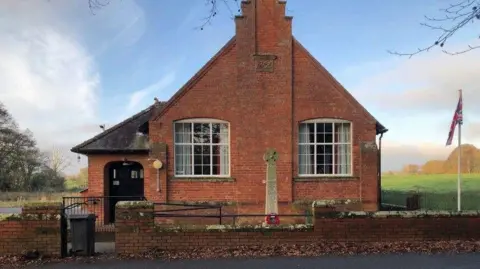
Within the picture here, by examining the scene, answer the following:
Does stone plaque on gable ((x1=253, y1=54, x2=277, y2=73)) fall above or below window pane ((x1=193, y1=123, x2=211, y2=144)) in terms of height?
above

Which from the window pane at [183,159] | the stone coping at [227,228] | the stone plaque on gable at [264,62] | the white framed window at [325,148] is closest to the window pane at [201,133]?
the window pane at [183,159]

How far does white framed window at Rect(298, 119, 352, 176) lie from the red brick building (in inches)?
1.5

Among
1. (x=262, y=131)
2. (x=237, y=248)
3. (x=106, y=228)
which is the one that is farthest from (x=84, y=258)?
(x=262, y=131)

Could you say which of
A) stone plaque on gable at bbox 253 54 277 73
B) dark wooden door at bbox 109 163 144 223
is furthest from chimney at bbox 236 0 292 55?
dark wooden door at bbox 109 163 144 223

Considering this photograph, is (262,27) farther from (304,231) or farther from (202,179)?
(304,231)

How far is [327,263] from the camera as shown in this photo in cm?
877

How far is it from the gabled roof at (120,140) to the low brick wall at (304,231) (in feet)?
29.9

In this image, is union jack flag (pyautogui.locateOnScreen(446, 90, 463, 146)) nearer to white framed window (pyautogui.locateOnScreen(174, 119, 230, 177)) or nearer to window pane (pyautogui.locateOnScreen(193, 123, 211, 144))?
white framed window (pyautogui.locateOnScreen(174, 119, 230, 177))

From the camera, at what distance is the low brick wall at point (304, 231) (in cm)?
966

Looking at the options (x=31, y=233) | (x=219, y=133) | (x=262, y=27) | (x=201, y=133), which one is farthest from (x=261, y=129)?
(x=31, y=233)

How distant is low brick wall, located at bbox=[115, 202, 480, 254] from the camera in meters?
9.66

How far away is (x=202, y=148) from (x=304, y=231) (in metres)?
8.57

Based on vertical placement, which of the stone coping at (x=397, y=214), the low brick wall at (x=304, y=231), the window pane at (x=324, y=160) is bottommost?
the low brick wall at (x=304, y=231)

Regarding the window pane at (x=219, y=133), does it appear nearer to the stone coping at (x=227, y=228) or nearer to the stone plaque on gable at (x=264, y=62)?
the stone plaque on gable at (x=264, y=62)
